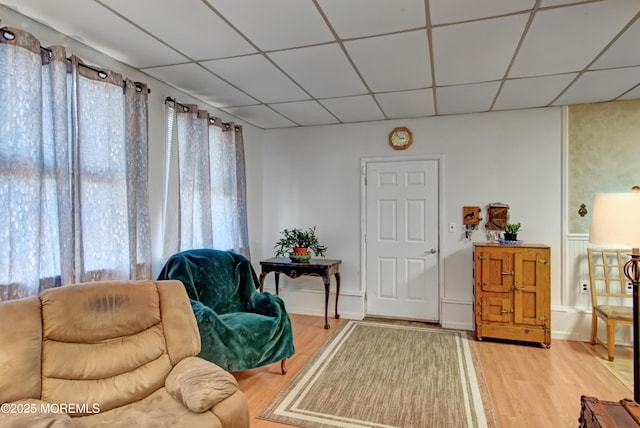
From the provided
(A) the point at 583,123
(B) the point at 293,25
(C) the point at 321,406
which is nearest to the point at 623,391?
(C) the point at 321,406

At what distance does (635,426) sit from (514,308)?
2.42m

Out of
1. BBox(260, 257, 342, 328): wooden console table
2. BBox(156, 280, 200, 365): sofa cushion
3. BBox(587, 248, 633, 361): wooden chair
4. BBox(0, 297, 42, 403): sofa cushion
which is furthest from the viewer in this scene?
BBox(260, 257, 342, 328): wooden console table

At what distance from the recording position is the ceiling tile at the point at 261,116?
389 centimetres

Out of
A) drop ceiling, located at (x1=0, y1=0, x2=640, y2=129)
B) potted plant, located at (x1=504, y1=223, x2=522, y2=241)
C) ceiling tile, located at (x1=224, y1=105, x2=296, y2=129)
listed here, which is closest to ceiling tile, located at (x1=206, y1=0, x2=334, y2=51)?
drop ceiling, located at (x1=0, y1=0, x2=640, y2=129)

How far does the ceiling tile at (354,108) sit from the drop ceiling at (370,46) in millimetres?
62

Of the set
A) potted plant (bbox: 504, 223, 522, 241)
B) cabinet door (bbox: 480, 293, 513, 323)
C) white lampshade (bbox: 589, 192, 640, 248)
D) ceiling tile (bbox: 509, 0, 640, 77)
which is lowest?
cabinet door (bbox: 480, 293, 513, 323)

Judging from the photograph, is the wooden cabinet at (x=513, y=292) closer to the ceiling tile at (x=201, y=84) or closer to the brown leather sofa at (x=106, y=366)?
the brown leather sofa at (x=106, y=366)

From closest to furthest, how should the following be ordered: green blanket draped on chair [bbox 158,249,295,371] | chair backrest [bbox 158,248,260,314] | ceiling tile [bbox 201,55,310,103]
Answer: green blanket draped on chair [bbox 158,249,295,371], ceiling tile [bbox 201,55,310,103], chair backrest [bbox 158,248,260,314]

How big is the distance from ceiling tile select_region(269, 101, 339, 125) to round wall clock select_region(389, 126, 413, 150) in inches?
29.0

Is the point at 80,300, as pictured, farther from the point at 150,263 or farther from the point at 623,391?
the point at 623,391

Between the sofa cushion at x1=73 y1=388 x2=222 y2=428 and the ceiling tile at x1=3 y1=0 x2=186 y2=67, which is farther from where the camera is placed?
the ceiling tile at x1=3 y1=0 x2=186 y2=67

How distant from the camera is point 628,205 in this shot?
1.75 m

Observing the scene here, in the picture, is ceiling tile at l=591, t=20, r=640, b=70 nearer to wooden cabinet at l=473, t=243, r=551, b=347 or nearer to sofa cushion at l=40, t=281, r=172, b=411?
wooden cabinet at l=473, t=243, r=551, b=347

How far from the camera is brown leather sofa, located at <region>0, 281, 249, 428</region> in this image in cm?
150
